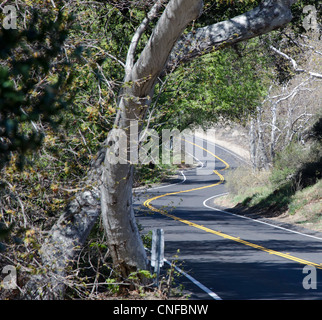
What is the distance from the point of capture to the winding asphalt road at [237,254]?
1062 cm

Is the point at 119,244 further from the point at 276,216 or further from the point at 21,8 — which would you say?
the point at 276,216

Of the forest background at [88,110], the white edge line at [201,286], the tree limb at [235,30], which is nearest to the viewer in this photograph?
the forest background at [88,110]

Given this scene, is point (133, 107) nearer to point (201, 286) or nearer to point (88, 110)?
point (88, 110)

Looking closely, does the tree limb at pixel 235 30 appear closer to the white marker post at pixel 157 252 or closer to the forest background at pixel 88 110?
the forest background at pixel 88 110

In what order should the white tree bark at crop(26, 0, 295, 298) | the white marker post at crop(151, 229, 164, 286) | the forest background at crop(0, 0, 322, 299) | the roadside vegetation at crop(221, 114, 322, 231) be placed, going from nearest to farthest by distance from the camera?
the forest background at crop(0, 0, 322, 299) < the white tree bark at crop(26, 0, 295, 298) < the white marker post at crop(151, 229, 164, 286) < the roadside vegetation at crop(221, 114, 322, 231)

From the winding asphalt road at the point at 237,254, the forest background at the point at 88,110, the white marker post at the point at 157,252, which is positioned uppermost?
the forest background at the point at 88,110

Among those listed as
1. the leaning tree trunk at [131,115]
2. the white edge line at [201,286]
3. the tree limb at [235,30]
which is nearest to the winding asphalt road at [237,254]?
the white edge line at [201,286]

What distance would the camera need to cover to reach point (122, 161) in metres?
7.52

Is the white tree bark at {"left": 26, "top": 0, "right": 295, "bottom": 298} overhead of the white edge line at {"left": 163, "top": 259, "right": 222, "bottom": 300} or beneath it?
overhead

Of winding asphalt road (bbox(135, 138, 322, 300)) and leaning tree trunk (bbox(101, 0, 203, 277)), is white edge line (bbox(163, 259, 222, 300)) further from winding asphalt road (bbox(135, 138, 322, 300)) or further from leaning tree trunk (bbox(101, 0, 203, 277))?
leaning tree trunk (bbox(101, 0, 203, 277))

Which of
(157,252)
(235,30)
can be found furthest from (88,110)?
(157,252)

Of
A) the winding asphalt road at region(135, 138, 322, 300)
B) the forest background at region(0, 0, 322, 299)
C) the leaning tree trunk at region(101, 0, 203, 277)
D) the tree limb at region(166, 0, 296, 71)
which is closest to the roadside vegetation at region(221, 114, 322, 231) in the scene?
the forest background at region(0, 0, 322, 299)

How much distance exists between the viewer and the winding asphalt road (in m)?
10.6

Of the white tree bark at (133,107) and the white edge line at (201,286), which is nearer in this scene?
the white tree bark at (133,107)
